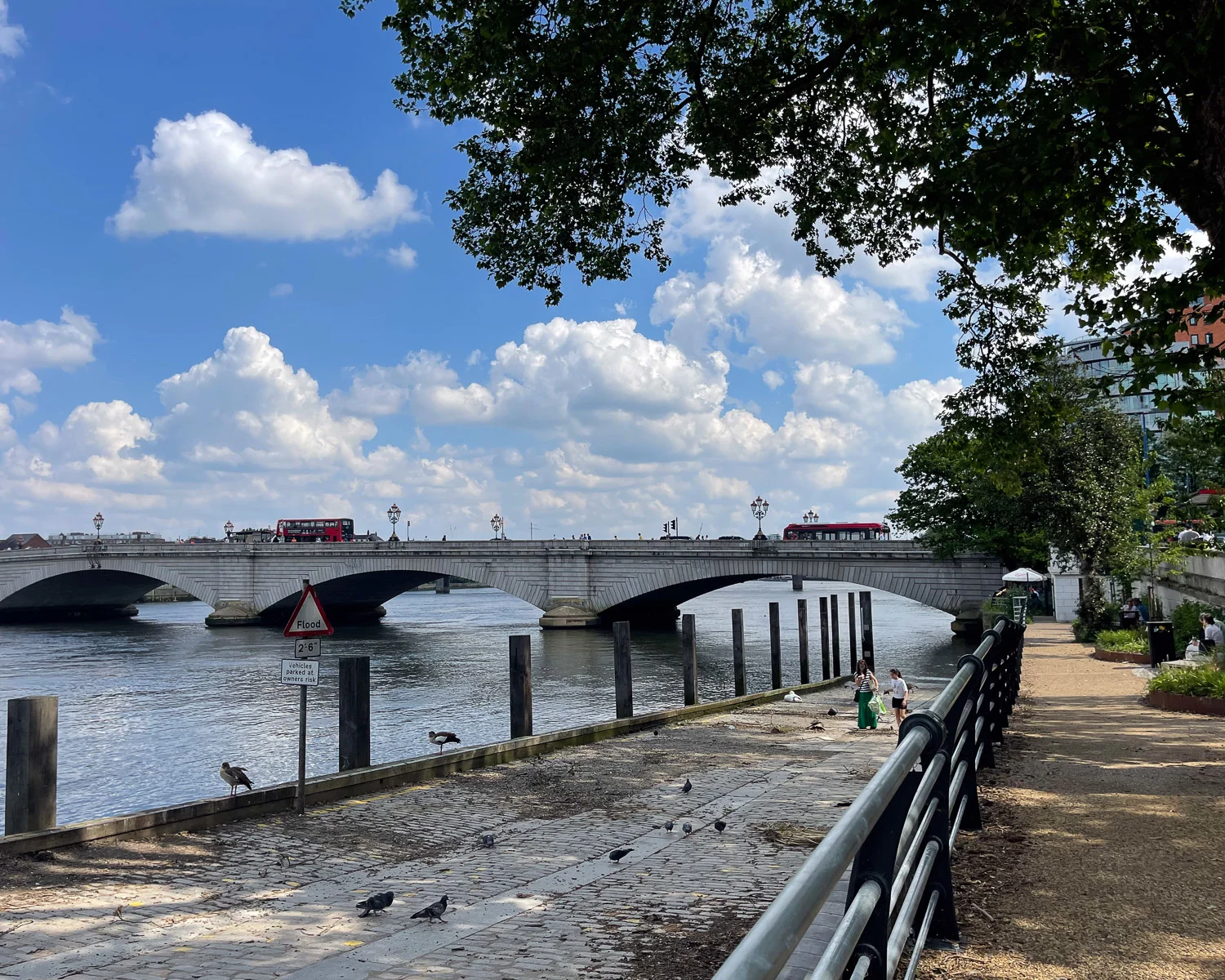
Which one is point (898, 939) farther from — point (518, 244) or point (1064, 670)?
point (1064, 670)

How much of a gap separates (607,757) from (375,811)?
3.80m

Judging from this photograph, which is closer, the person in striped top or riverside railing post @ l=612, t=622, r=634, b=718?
the person in striped top

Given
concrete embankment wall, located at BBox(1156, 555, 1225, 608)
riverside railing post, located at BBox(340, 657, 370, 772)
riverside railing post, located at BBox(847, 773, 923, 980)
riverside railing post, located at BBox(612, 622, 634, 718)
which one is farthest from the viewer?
concrete embankment wall, located at BBox(1156, 555, 1225, 608)

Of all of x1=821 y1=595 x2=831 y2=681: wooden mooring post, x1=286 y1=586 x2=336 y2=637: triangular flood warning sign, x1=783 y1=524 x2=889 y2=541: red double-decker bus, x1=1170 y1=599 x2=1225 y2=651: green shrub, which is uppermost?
x1=783 y1=524 x2=889 y2=541: red double-decker bus

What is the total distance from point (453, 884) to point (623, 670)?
11.1m

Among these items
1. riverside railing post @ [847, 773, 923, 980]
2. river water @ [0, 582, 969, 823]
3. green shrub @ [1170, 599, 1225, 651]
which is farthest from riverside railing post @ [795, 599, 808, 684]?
riverside railing post @ [847, 773, 923, 980]

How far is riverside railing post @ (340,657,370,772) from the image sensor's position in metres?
12.4

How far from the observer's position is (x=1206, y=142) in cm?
924

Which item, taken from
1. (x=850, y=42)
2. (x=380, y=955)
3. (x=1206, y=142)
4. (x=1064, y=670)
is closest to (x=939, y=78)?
(x=850, y=42)

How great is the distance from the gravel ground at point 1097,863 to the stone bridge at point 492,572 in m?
38.6

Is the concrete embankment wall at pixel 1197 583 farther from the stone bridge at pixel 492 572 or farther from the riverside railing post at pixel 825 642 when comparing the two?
the stone bridge at pixel 492 572

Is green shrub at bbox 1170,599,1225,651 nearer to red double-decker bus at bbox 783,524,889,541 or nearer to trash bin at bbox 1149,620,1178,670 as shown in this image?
trash bin at bbox 1149,620,1178,670

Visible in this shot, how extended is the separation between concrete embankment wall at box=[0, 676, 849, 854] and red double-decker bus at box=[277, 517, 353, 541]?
262ft

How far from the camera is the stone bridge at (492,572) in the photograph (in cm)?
5019
